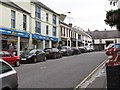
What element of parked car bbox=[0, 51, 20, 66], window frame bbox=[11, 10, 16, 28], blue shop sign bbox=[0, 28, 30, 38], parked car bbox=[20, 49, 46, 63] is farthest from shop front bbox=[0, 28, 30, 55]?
parked car bbox=[0, 51, 20, 66]

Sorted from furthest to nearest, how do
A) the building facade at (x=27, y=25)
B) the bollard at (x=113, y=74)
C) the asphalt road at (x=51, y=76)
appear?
1. the building facade at (x=27, y=25)
2. the asphalt road at (x=51, y=76)
3. the bollard at (x=113, y=74)

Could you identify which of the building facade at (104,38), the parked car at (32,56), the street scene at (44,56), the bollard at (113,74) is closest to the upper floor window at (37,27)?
the street scene at (44,56)

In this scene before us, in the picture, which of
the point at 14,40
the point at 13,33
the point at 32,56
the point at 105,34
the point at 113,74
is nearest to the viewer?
the point at 113,74

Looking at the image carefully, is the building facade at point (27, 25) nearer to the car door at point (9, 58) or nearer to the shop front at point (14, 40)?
the shop front at point (14, 40)

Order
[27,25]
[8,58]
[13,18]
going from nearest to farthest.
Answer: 1. [8,58]
2. [13,18]
3. [27,25]

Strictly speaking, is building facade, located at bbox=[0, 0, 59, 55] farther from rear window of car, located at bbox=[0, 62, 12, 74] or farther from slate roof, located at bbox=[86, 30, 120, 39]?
slate roof, located at bbox=[86, 30, 120, 39]

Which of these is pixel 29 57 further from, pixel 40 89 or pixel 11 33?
pixel 40 89

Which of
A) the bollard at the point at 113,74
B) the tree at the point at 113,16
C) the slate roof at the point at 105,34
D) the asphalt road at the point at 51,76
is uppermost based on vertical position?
the slate roof at the point at 105,34

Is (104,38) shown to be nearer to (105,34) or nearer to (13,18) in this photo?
(105,34)

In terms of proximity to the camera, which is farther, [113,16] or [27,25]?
[27,25]

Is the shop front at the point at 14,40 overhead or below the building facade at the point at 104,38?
below

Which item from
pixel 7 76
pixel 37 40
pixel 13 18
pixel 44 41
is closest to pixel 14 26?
pixel 13 18

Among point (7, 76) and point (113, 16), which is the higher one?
point (113, 16)

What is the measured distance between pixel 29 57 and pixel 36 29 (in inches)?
583
